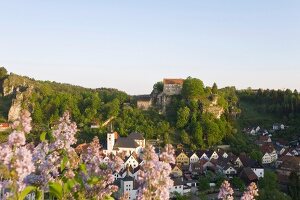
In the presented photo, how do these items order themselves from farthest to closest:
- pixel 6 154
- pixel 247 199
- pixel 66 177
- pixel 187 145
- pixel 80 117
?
pixel 80 117
pixel 187 145
pixel 247 199
pixel 66 177
pixel 6 154

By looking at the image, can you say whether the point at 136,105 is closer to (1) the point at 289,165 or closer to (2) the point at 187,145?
(2) the point at 187,145

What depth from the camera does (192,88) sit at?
208ft

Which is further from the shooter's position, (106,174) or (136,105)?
(136,105)

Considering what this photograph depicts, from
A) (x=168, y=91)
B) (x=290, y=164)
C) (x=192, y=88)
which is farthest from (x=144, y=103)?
(x=290, y=164)

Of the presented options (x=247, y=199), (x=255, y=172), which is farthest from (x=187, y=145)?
(x=247, y=199)

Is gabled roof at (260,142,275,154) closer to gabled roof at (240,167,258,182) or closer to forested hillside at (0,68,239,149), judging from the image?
forested hillside at (0,68,239,149)

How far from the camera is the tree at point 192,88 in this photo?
208ft

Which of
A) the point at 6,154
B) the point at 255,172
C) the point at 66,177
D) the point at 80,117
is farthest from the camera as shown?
the point at 80,117

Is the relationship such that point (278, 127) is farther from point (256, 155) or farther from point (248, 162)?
point (248, 162)

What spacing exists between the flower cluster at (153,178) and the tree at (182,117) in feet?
176

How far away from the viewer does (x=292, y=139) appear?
68625 millimetres

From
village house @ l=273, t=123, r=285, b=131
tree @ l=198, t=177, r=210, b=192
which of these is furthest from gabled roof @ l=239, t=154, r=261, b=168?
village house @ l=273, t=123, r=285, b=131

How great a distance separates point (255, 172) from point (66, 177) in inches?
1675

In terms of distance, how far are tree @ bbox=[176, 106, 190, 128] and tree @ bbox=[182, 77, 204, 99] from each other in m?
4.29
